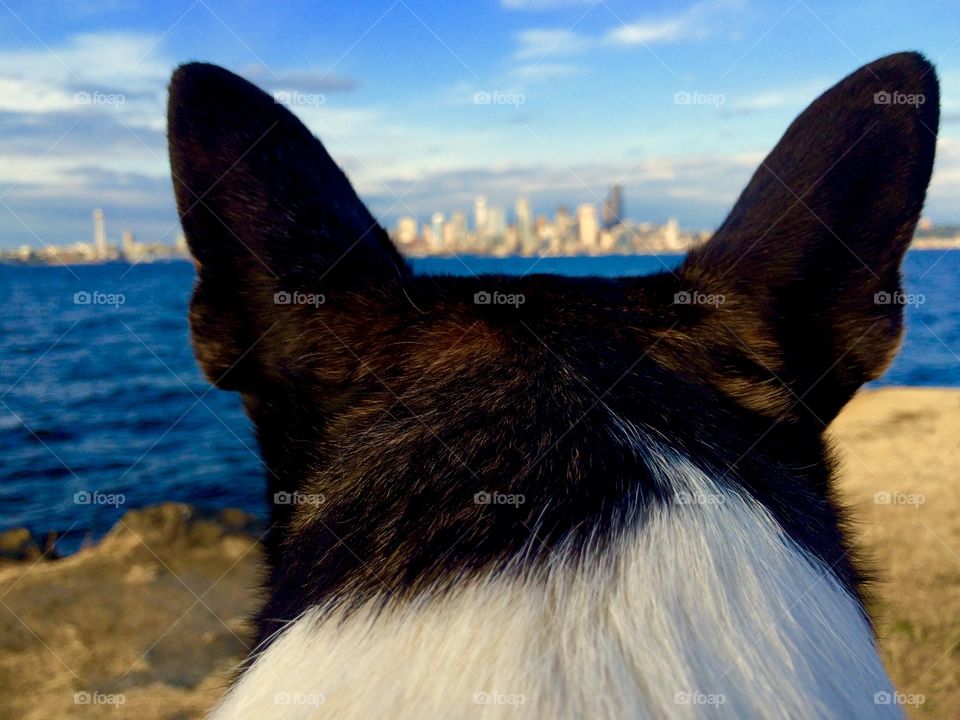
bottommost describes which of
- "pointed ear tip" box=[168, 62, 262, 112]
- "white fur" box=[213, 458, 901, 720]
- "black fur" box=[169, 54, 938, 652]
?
"white fur" box=[213, 458, 901, 720]

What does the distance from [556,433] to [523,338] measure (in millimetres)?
377

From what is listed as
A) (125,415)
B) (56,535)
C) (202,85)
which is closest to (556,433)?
(202,85)

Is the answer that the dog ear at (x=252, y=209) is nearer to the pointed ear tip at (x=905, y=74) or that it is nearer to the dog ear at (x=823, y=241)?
the dog ear at (x=823, y=241)

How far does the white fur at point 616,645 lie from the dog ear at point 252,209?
3.12 ft

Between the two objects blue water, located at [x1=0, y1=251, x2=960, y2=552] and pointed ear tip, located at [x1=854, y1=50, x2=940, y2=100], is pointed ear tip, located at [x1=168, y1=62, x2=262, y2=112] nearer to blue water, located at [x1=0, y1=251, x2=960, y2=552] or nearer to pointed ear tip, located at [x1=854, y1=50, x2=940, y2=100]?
blue water, located at [x1=0, y1=251, x2=960, y2=552]

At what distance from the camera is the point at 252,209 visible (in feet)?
6.79

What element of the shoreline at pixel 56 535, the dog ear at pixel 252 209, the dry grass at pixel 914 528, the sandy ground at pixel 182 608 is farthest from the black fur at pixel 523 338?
the shoreline at pixel 56 535

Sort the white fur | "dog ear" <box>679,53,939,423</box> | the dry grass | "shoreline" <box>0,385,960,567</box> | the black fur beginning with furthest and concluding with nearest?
1. "shoreline" <box>0,385,960,567</box>
2. the dry grass
3. "dog ear" <box>679,53,939,423</box>
4. the black fur
5. the white fur

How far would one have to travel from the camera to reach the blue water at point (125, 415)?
41.0ft

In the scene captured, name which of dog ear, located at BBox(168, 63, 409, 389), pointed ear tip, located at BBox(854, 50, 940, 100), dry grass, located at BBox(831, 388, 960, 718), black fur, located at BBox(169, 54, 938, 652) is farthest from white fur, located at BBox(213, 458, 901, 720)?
pointed ear tip, located at BBox(854, 50, 940, 100)

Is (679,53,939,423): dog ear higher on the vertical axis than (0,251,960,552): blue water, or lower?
higher

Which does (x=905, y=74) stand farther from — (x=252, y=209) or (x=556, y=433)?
(x=252, y=209)

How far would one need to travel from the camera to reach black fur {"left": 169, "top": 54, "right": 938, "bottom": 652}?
164cm

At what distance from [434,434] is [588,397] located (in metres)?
0.34
